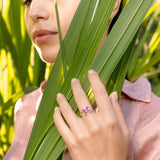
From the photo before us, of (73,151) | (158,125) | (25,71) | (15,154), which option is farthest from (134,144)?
(25,71)

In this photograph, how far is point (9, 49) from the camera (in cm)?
111

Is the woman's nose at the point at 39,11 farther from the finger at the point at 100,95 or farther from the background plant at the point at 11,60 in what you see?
the background plant at the point at 11,60

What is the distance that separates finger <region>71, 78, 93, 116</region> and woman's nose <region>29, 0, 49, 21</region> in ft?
0.75

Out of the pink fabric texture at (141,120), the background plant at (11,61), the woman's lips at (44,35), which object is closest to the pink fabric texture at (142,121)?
the pink fabric texture at (141,120)

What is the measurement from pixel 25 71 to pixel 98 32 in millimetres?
640

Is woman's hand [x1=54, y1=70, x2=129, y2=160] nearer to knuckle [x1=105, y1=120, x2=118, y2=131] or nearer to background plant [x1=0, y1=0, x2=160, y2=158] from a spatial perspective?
knuckle [x1=105, y1=120, x2=118, y2=131]

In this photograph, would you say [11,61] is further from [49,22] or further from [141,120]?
[141,120]

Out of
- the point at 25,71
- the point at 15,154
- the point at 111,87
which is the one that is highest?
the point at 111,87

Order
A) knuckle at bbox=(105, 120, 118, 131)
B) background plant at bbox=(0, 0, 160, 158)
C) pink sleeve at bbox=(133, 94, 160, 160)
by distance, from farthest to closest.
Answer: background plant at bbox=(0, 0, 160, 158)
pink sleeve at bbox=(133, 94, 160, 160)
knuckle at bbox=(105, 120, 118, 131)

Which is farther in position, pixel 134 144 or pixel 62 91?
pixel 134 144

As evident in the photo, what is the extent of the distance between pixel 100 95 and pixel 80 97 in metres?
0.03

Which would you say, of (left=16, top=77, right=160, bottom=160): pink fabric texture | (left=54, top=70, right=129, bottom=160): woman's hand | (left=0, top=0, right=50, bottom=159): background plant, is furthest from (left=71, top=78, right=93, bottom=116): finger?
(left=0, top=0, right=50, bottom=159): background plant

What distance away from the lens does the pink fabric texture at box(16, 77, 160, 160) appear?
2.06 feet

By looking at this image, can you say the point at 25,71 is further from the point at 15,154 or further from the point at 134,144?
the point at 134,144
